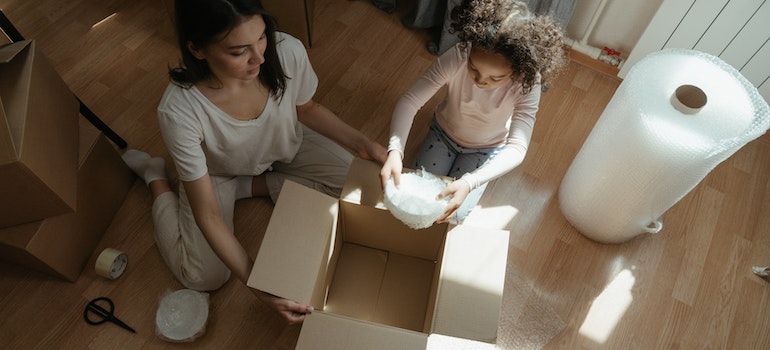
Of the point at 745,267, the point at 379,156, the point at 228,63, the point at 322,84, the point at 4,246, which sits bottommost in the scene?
the point at 745,267

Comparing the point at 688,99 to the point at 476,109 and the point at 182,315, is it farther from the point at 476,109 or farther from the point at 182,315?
the point at 182,315

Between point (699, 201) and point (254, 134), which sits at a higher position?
point (254, 134)

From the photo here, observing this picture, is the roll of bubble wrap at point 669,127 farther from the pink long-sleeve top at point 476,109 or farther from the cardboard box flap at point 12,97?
the cardboard box flap at point 12,97

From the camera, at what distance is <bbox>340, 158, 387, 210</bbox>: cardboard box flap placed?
3.08 feet

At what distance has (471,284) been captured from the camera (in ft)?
2.69

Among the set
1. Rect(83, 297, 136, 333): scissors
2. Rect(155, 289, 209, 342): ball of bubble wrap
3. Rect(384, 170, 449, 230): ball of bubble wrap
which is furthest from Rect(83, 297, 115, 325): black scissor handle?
Rect(384, 170, 449, 230): ball of bubble wrap

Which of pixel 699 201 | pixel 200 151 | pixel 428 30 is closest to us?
Result: pixel 200 151

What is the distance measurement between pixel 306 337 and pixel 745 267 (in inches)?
54.9

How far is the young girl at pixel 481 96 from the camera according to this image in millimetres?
911

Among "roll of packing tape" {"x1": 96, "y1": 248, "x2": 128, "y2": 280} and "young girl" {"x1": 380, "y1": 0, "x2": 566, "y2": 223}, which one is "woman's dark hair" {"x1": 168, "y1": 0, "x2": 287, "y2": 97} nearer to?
"young girl" {"x1": 380, "y1": 0, "x2": 566, "y2": 223}

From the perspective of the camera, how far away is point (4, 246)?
1.10m

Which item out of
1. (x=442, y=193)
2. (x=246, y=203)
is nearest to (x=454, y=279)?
(x=442, y=193)

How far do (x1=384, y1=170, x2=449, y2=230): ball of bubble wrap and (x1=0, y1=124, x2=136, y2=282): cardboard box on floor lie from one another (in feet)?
2.74

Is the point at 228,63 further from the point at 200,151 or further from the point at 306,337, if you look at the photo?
the point at 306,337
